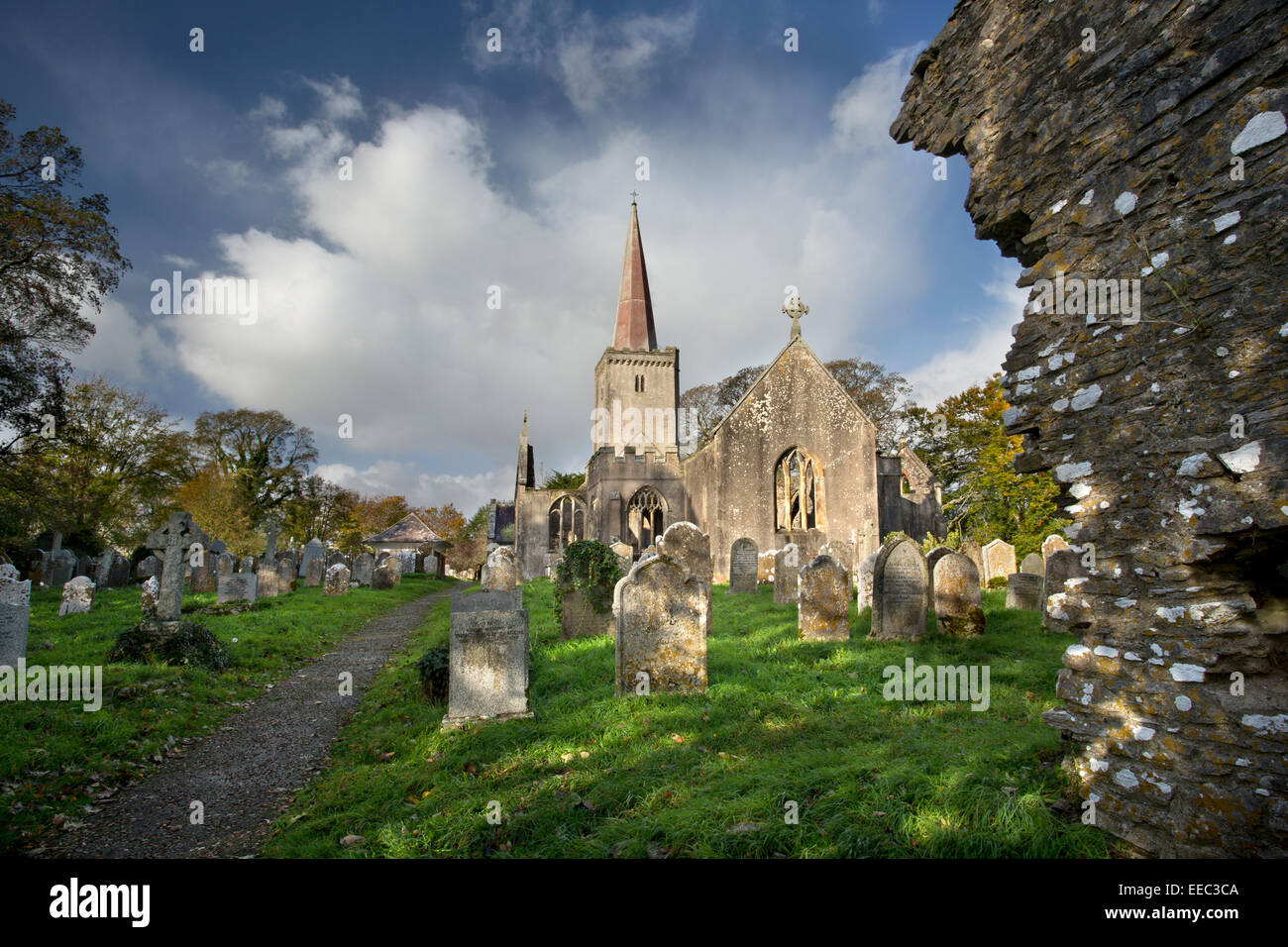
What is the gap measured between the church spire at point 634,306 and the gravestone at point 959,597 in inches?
1198

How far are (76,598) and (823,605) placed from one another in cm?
1529

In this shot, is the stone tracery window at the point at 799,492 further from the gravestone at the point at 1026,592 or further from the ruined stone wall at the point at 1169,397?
the ruined stone wall at the point at 1169,397

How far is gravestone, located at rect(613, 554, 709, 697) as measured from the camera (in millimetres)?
6469

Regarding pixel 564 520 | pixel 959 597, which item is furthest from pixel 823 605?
pixel 564 520

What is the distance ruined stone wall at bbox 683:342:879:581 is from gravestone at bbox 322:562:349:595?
12150 mm

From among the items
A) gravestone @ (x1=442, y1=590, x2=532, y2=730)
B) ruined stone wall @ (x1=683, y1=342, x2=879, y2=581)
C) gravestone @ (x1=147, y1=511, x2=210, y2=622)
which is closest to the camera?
gravestone @ (x1=442, y1=590, x2=532, y2=730)

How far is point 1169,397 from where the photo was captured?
10.5ft

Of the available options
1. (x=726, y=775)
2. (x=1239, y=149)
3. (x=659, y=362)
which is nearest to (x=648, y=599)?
(x=726, y=775)

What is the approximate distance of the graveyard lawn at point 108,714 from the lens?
441 centimetres

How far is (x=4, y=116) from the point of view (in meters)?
13.0

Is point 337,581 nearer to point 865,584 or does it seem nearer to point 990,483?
point 865,584

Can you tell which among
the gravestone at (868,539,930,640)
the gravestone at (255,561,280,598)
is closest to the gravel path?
the gravestone at (868,539,930,640)

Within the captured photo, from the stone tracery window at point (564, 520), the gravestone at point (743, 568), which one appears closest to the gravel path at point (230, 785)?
the gravestone at point (743, 568)

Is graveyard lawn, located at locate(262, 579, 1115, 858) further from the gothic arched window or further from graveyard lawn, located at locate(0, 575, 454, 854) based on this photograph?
the gothic arched window
